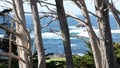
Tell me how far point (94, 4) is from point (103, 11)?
0.22m

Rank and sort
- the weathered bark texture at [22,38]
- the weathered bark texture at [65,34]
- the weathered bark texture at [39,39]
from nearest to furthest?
1. the weathered bark texture at [22,38]
2. the weathered bark texture at [65,34]
3. the weathered bark texture at [39,39]

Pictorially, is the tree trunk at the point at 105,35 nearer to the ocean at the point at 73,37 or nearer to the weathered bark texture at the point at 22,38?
the ocean at the point at 73,37

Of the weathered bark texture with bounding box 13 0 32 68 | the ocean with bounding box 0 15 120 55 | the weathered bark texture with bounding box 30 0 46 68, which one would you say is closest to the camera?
the weathered bark texture with bounding box 13 0 32 68

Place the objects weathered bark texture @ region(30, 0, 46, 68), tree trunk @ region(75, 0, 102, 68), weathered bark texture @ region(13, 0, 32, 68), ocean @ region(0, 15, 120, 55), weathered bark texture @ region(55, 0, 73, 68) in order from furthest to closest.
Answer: ocean @ region(0, 15, 120, 55) → tree trunk @ region(75, 0, 102, 68) → weathered bark texture @ region(30, 0, 46, 68) → weathered bark texture @ region(55, 0, 73, 68) → weathered bark texture @ region(13, 0, 32, 68)

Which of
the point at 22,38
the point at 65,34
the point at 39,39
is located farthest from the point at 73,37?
the point at 22,38

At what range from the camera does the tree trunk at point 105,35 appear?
7.17 meters

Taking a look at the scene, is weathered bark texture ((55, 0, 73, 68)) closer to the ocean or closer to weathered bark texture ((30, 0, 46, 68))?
weathered bark texture ((30, 0, 46, 68))

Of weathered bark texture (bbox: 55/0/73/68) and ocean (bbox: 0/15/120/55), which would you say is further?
ocean (bbox: 0/15/120/55)

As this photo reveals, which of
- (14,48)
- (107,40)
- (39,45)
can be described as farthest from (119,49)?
(39,45)

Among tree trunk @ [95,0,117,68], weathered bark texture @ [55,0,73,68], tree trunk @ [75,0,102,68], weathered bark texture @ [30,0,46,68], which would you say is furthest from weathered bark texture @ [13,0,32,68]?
tree trunk @ [75,0,102,68]

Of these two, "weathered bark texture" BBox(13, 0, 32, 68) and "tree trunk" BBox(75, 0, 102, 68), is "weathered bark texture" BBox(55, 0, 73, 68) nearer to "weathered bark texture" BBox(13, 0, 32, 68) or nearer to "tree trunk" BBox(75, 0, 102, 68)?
"weathered bark texture" BBox(13, 0, 32, 68)

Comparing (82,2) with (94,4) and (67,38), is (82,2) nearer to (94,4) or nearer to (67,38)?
(94,4)

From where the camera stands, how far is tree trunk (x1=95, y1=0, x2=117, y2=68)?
717 cm

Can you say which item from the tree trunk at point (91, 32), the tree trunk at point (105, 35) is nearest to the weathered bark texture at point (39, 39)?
the tree trunk at point (105, 35)
